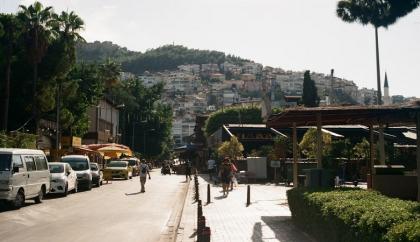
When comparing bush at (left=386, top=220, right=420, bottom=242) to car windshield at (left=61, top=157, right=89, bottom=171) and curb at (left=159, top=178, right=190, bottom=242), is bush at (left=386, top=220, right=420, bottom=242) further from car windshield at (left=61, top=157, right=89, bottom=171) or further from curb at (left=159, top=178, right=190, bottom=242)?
car windshield at (left=61, top=157, right=89, bottom=171)

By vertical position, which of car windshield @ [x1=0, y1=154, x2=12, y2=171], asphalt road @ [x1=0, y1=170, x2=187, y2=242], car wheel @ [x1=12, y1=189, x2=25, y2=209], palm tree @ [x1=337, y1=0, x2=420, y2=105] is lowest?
asphalt road @ [x1=0, y1=170, x2=187, y2=242]

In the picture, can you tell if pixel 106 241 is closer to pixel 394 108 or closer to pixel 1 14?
pixel 394 108


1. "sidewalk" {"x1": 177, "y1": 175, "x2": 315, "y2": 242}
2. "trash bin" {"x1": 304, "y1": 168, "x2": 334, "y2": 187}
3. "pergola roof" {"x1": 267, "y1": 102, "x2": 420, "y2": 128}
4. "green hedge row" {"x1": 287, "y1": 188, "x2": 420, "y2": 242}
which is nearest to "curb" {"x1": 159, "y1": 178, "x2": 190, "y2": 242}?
"sidewalk" {"x1": 177, "y1": 175, "x2": 315, "y2": 242}

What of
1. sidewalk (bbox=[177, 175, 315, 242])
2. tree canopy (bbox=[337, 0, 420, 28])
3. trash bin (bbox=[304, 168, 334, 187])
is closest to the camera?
sidewalk (bbox=[177, 175, 315, 242])

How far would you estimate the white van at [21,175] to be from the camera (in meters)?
19.0

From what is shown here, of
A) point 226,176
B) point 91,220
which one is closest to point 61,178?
point 226,176

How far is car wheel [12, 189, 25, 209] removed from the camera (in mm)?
19681

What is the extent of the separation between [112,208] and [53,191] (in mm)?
6722

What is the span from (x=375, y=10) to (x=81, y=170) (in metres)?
21.9

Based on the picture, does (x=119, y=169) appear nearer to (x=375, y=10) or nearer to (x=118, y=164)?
(x=118, y=164)

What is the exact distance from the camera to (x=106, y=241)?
40.3 ft

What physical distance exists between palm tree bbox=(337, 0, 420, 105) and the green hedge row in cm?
516

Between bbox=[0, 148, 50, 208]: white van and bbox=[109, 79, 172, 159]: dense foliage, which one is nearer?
bbox=[0, 148, 50, 208]: white van

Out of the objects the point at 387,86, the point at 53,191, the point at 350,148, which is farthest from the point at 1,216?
the point at 387,86
